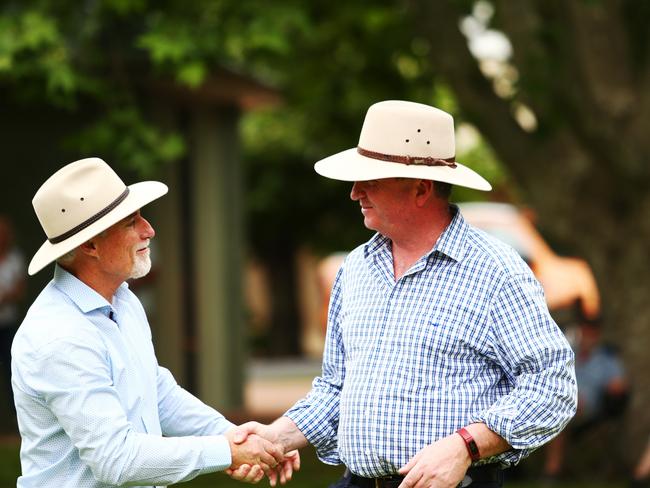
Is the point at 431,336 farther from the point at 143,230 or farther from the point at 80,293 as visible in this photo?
the point at 80,293

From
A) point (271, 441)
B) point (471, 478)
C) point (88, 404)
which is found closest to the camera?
point (88, 404)

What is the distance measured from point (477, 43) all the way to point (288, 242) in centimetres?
1387

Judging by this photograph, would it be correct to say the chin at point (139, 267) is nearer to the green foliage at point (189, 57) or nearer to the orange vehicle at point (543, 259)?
the green foliage at point (189, 57)

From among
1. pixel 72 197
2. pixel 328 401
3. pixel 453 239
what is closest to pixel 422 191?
pixel 453 239

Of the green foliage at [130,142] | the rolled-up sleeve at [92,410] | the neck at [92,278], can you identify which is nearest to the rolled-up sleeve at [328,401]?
the rolled-up sleeve at [92,410]

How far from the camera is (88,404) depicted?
4012 mm

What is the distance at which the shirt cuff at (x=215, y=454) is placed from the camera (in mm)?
4242

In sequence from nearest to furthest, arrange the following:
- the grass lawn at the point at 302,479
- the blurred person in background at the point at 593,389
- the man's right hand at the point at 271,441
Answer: the man's right hand at the point at 271,441 → the grass lawn at the point at 302,479 → the blurred person in background at the point at 593,389

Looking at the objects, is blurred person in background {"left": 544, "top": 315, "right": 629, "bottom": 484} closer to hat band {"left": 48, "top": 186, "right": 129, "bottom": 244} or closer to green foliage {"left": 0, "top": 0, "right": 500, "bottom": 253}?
green foliage {"left": 0, "top": 0, "right": 500, "bottom": 253}

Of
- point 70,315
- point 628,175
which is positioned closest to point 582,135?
point 628,175

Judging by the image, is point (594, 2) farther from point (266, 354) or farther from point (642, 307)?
point (266, 354)

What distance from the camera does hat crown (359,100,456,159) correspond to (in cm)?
443

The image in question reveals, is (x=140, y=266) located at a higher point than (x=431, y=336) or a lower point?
higher

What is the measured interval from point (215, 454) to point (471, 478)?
31.1 inches
